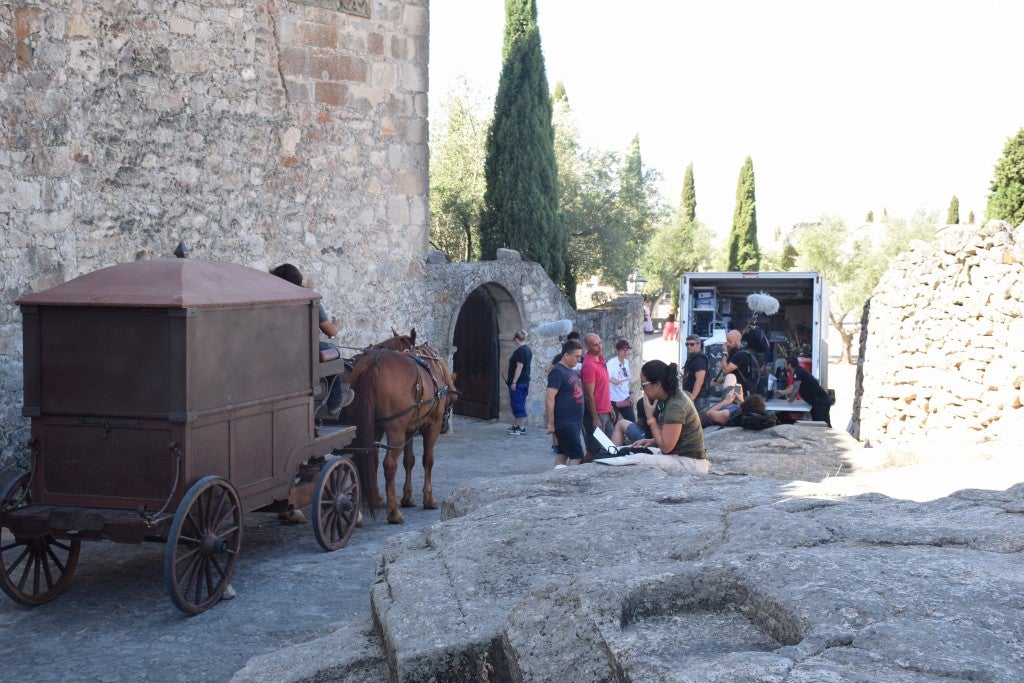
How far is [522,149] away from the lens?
21.5 m

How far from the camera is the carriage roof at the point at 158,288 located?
5.46 metres

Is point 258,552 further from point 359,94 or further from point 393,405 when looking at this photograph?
point 359,94

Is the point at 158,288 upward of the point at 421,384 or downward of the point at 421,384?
upward

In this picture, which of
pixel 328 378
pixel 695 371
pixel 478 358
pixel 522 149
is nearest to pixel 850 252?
pixel 522 149

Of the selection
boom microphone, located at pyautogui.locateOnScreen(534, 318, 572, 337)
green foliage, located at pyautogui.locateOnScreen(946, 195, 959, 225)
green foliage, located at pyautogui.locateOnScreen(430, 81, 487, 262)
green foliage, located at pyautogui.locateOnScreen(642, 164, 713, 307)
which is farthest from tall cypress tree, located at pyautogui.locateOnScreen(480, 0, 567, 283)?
green foliage, located at pyautogui.locateOnScreen(946, 195, 959, 225)

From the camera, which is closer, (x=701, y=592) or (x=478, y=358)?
(x=701, y=592)

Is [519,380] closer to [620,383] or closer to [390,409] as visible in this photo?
[620,383]

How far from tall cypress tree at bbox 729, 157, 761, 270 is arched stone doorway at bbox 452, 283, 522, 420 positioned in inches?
1088

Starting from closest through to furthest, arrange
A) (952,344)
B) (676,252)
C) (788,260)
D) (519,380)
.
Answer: (952,344) < (519,380) < (788,260) < (676,252)

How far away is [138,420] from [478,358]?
10.2 m

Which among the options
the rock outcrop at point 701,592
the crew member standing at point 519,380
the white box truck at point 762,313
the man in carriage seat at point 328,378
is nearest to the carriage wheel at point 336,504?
the man in carriage seat at point 328,378

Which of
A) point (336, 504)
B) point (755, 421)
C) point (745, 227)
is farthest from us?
point (745, 227)

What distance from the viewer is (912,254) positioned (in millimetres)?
13352

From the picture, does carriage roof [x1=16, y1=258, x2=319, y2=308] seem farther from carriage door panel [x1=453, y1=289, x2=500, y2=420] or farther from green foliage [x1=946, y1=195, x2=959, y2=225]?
green foliage [x1=946, y1=195, x2=959, y2=225]
